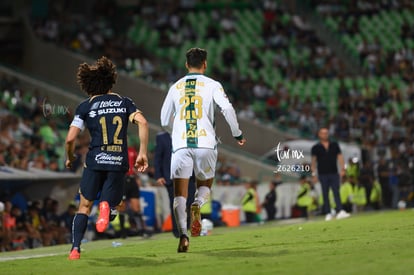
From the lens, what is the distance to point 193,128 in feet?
43.8

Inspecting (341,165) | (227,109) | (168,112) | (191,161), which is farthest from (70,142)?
(341,165)

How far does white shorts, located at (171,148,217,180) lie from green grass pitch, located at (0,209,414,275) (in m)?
0.98

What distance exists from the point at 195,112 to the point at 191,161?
1.92 ft

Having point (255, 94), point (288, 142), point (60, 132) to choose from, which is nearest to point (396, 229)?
point (60, 132)

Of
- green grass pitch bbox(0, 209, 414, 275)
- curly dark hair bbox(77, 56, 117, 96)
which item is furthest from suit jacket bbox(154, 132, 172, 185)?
curly dark hair bbox(77, 56, 117, 96)

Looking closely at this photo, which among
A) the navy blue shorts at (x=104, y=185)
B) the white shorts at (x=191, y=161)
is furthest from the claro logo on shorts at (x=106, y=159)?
the white shorts at (x=191, y=161)

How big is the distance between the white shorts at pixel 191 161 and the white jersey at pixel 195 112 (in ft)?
0.20

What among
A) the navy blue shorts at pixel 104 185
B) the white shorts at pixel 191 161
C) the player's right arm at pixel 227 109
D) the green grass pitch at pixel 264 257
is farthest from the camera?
the white shorts at pixel 191 161

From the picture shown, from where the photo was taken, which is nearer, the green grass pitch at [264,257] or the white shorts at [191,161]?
the green grass pitch at [264,257]

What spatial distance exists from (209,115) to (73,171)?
41.5ft

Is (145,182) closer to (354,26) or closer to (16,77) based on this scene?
(16,77)

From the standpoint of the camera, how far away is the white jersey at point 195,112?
13336 mm

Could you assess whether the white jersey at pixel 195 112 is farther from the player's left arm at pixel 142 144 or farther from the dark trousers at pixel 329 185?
the dark trousers at pixel 329 185

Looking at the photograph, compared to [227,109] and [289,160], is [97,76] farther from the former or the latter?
[289,160]
